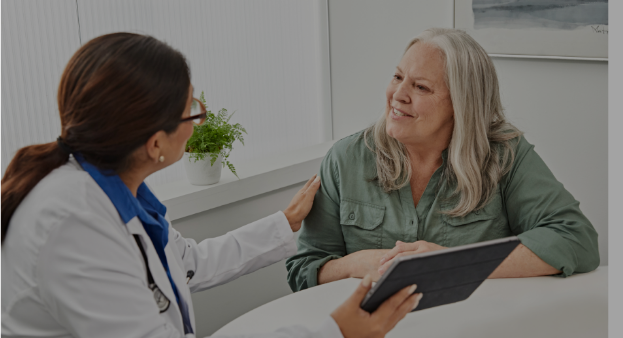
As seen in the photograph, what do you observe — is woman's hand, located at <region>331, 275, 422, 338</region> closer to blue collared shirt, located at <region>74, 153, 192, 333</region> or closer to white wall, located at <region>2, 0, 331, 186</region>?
blue collared shirt, located at <region>74, 153, 192, 333</region>

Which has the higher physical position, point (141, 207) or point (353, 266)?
point (141, 207)

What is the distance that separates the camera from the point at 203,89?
2789mm

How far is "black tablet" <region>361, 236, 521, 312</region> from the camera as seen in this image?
1.01m

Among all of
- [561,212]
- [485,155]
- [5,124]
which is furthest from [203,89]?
[561,212]

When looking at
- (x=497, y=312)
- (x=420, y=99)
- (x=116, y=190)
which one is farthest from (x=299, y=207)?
(x=116, y=190)

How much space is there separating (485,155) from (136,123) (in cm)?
115

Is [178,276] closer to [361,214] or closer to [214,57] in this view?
[361,214]

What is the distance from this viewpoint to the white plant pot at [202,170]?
7.70 feet

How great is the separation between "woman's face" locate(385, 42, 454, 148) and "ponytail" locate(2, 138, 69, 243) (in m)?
0.99

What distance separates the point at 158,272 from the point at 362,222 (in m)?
0.79

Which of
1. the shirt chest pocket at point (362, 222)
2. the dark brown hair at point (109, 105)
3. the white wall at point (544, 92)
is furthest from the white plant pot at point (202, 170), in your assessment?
the dark brown hair at point (109, 105)

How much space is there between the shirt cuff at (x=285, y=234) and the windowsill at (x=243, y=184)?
2.21 ft

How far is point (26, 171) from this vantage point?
1.03 metres

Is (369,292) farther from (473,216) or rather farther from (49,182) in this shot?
(473,216)
